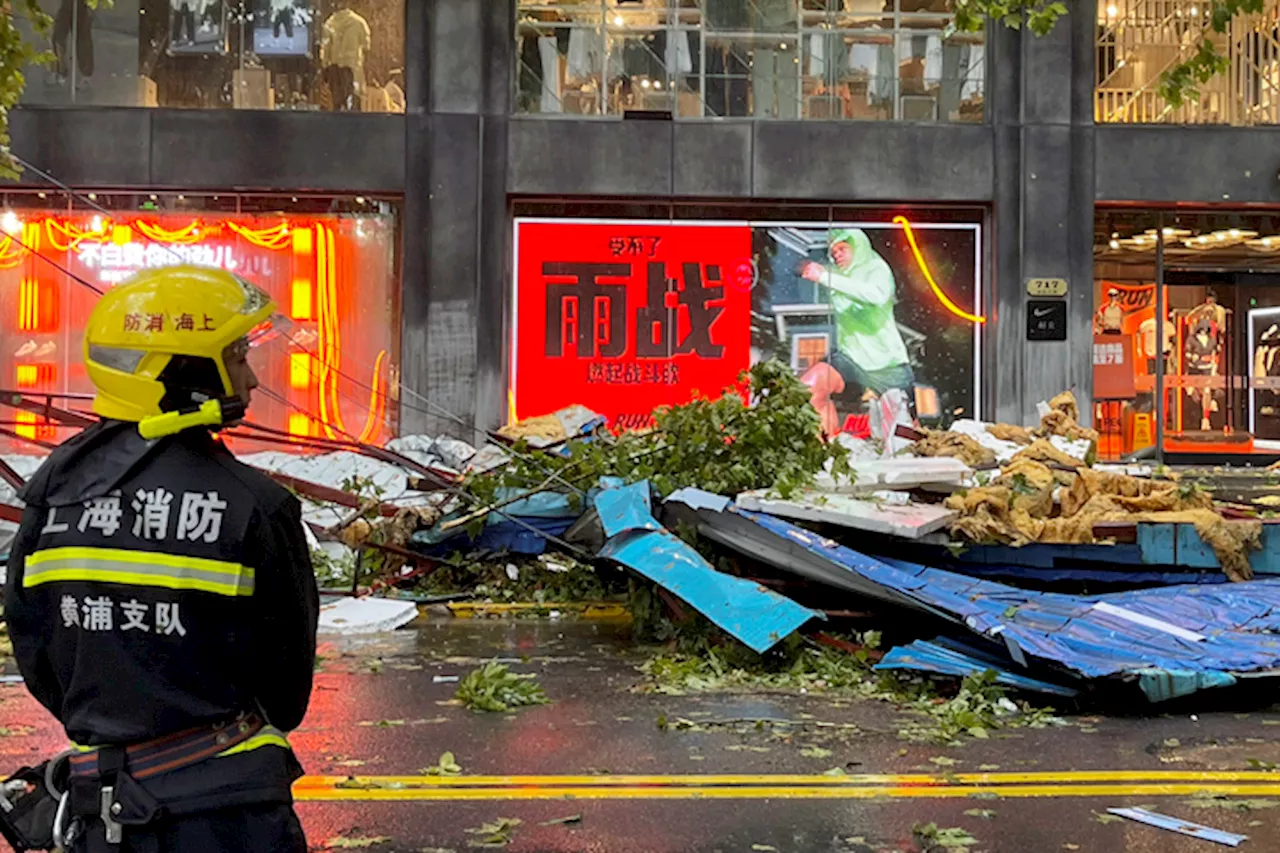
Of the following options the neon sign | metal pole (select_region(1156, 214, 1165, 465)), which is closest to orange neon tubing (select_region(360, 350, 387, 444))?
the neon sign

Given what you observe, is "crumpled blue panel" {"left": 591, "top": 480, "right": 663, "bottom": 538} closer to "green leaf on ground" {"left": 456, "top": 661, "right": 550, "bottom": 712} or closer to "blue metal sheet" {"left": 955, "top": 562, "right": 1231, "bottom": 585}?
"green leaf on ground" {"left": 456, "top": 661, "right": 550, "bottom": 712}

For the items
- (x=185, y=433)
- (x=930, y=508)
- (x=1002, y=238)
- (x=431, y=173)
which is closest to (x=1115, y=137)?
(x=1002, y=238)

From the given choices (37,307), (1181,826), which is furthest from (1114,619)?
(37,307)

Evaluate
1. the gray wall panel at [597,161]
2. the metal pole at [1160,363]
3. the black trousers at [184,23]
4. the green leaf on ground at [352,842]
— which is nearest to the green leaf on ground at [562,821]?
the green leaf on ground at [352,842]

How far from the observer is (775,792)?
590 centimetres

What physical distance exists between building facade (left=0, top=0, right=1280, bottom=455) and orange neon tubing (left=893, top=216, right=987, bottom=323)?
0.03 meters

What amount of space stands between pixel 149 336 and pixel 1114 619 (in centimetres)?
663

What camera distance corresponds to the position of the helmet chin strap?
2.83m

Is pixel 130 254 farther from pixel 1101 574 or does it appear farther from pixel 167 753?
pixel 167 753

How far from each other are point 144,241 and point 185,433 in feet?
59.9

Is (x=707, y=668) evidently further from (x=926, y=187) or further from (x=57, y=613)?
(x=926, y=187)

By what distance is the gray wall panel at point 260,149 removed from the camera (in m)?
19.6

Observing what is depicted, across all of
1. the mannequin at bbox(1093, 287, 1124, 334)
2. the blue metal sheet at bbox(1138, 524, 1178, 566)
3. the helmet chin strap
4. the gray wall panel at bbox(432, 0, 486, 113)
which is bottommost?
the blue metal sheet at bbox(1138, 524, 1178, 566)

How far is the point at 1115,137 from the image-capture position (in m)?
20.2
